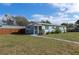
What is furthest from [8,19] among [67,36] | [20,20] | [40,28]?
[67,36]

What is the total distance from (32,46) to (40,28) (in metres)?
1.36

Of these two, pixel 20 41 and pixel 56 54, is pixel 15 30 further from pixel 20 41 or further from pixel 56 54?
pixel 56 54

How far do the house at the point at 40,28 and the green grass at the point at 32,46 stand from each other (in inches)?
10.7

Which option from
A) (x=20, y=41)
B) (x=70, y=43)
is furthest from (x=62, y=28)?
(x=20, y=41)

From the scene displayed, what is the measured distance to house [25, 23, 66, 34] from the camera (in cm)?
1308

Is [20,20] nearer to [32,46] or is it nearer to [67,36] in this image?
[32,46]

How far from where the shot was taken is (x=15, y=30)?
13.2 meters

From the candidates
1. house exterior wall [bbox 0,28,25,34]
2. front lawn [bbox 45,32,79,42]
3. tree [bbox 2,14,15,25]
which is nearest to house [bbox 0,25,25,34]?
house exterior wall [bbox 0,28,25,34]

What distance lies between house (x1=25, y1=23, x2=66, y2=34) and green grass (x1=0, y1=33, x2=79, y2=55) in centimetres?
27

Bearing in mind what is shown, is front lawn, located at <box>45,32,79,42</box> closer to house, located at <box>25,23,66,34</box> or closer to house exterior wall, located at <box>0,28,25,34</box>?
house, located at <box>25,23,66,34</box>

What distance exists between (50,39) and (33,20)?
91 centimetres

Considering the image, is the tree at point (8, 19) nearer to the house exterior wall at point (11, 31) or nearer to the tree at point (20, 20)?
the tree at point (20, 20)

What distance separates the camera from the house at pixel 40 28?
1308cm

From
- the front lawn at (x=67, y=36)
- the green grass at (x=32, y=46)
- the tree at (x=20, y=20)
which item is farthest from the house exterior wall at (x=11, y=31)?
the front lawn at (x=67, y=36)
